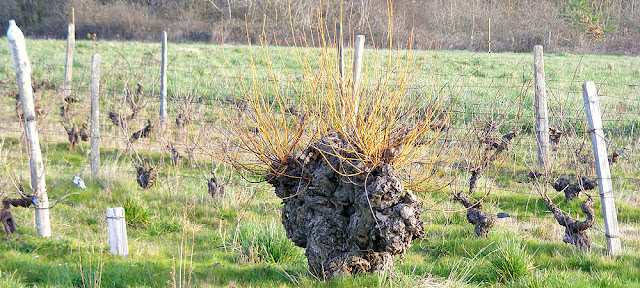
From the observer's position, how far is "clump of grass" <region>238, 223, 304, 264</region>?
470cm

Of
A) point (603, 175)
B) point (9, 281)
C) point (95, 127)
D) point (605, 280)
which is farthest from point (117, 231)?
point (603, 175)

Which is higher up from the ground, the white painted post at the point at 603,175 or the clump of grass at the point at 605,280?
the white painted post at the point at 603,175

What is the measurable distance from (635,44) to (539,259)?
75.4 ft

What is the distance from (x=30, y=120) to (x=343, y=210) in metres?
3.39

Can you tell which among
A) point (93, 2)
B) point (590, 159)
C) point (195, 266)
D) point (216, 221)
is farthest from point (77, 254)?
point (93, 2)

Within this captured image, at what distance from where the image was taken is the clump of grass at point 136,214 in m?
5.79

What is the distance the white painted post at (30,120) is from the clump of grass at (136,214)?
2.74 ft

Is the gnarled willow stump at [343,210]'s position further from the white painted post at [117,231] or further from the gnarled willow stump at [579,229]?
the gnarled willow stump at [579,229]

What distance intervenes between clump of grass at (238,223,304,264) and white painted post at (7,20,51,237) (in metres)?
2.15

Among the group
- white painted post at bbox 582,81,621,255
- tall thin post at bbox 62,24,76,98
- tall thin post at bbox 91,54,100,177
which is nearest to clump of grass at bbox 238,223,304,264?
white painted post at bbox 582,81,621,255

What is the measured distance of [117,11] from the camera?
3042 centimetres

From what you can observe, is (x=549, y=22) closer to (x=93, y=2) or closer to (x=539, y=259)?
(x=539, y=259)

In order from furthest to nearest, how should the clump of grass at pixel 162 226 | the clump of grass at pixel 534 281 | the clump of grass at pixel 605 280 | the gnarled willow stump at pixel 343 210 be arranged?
the clump of grass at pixel 162 226
the clump of grass at pixel 605 280
the clump of grass at pixel 534 281
the gnarled willow stump at pixel 343 210

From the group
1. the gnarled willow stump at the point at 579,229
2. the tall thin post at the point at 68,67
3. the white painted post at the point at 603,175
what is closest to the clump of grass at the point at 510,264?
the gnarled willow stump at the point at 579,229
